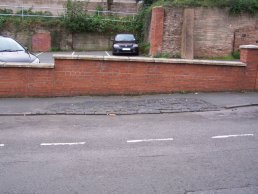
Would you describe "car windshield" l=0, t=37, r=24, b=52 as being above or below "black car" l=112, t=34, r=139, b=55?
above

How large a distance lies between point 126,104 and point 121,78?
1.57m

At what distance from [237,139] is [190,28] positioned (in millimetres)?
18311

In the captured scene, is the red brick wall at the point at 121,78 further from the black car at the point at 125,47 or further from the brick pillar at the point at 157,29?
the black car at the point at 125,47

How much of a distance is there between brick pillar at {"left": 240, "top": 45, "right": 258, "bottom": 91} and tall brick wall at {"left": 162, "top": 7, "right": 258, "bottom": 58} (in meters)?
12.3

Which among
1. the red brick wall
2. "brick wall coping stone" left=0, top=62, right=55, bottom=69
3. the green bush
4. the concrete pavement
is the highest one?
the green bush

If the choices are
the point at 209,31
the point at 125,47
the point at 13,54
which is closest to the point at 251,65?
the point at 13,54

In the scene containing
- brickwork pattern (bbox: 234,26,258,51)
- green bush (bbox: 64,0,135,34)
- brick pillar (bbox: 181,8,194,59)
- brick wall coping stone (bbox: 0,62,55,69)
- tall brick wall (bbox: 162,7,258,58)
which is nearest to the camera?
brick wall coping stone (bbox: 0,62,55,69)

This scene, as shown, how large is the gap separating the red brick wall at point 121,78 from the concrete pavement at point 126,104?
1.10 ft

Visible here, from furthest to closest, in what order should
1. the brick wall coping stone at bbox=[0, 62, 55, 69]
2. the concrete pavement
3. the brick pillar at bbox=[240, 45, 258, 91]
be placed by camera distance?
1. the brick pillar at bbox=[240, 45, 258, 91]
2. the brick wall coping stone at bbox=[0, 62, 55, 69]
3. the concrete pavement

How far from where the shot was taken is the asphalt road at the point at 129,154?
5.42 meters

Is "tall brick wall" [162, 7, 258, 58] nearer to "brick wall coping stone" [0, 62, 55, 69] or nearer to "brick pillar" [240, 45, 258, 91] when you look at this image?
"brick pillar" [240, 45, 258, 91]

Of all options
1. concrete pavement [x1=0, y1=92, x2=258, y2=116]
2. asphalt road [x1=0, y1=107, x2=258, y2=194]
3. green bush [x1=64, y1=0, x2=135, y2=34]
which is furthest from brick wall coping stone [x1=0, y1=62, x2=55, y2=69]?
green bush [x1=64, y1=0, x2=135, y2=34]

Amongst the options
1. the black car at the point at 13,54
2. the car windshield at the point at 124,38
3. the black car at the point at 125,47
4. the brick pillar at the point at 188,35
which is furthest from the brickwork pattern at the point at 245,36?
the black car at the point at 13,54

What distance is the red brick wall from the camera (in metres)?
12.3
